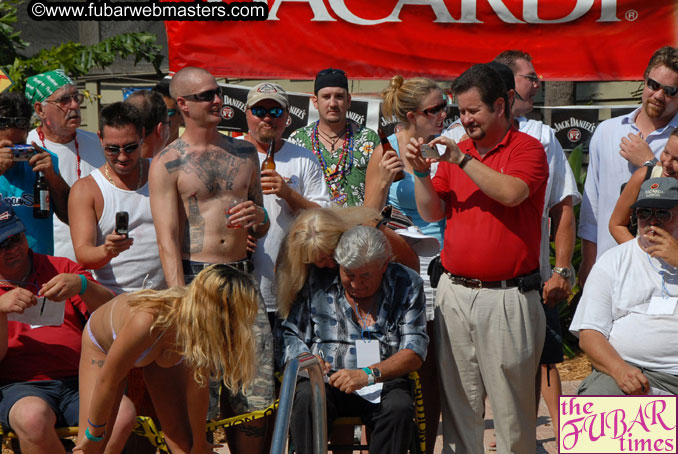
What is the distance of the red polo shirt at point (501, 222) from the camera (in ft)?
13.5

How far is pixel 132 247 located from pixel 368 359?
4.42 ft

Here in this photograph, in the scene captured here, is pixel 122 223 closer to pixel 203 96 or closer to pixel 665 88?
pixel 203 96

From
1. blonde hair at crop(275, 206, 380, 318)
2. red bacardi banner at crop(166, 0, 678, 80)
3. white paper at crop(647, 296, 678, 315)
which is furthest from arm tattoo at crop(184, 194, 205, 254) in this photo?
red bacardi banner at crop(166, 0, 678, 80)

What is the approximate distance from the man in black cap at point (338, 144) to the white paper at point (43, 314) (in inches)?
69.0

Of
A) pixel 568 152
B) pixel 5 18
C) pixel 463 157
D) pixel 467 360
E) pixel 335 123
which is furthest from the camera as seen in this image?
pixel 5 18

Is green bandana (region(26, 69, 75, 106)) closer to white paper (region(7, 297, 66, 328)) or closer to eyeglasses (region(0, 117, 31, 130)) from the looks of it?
eyeglasses (region(0, 117, 31, 130))

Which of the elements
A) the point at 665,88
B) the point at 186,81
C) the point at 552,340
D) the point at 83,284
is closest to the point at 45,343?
the point at 83,284

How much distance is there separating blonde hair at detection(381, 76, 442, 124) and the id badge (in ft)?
4.33

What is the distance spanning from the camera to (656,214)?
406 cm

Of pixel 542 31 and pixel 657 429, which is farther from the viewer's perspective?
pixel 542 31

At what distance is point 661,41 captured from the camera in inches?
261

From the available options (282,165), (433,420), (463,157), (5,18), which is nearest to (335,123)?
(282,165)

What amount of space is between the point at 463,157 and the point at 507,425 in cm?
132

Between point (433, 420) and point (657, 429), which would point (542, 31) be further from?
point (657, 429)
